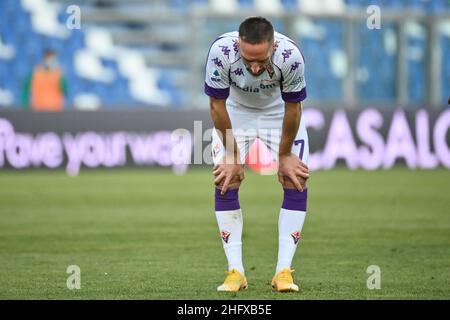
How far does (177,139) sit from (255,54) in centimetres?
Answer: 1352

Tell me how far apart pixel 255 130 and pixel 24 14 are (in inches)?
688

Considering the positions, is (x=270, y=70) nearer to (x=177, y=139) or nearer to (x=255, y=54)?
(x=255, y=54)

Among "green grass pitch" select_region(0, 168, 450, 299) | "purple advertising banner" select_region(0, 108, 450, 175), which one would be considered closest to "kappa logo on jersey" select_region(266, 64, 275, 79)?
"green grass pitch" select_region(0, 168, 450, 299)

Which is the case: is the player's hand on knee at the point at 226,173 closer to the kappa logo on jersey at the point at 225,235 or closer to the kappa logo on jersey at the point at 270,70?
the kappa logo on jersey at the point at 225,235

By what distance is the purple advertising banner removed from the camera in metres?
19.9

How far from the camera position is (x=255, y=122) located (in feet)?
25.1

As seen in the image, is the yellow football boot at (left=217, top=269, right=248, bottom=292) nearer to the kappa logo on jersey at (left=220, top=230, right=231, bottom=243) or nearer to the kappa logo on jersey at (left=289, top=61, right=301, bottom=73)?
the kappa logo on jersey at (left=220, top=230, right=231, bottom=243)

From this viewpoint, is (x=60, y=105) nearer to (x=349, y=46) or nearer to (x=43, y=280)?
(x=349, y=46)

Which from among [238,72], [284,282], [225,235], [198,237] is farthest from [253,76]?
[198,237]

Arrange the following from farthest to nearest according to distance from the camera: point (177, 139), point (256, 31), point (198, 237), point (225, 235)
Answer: point (177, 139)
point (198, 237)
point (225, 235)
point (256, 31)

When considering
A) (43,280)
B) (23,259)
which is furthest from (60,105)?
(43,280)

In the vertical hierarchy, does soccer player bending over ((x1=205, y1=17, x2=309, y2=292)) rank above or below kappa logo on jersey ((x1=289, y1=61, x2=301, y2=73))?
below

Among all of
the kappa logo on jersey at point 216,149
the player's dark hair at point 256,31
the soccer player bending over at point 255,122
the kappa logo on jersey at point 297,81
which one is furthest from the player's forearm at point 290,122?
the player's dark hair at point 256,31

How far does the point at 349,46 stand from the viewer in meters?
23.4
